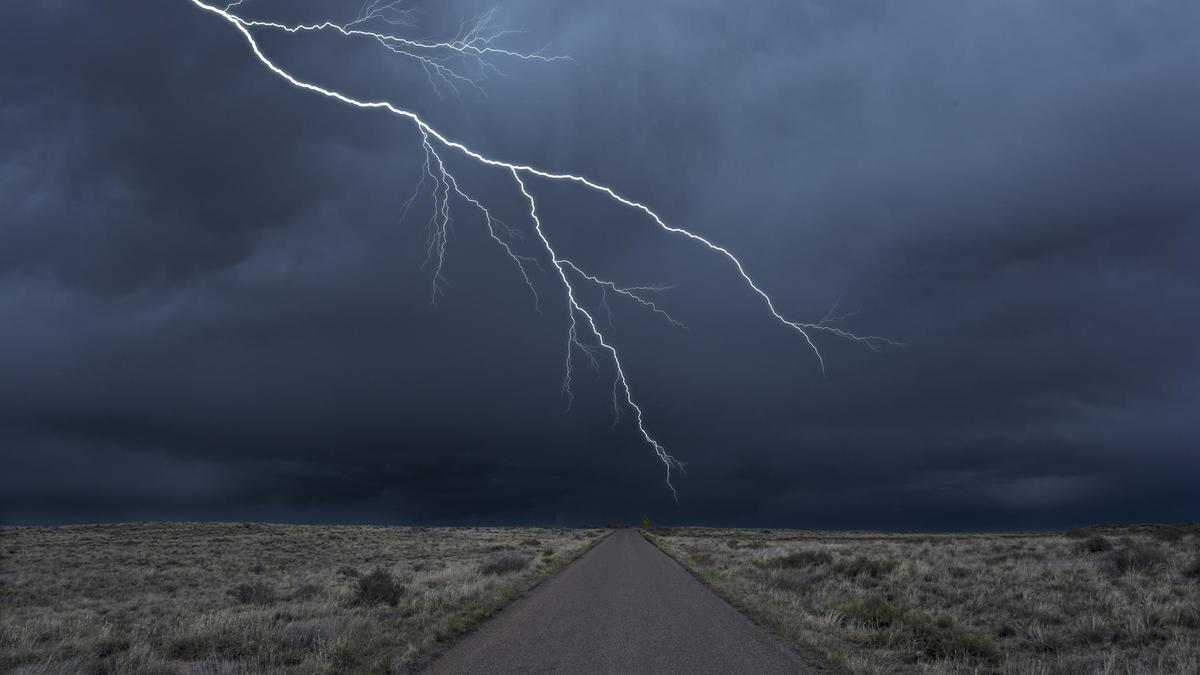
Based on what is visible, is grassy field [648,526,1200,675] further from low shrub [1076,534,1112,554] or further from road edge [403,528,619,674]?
road edge [403,528,619,674]

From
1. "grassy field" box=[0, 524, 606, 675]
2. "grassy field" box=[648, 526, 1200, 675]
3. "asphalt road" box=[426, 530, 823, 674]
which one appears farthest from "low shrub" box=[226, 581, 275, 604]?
"grassy field" box=[648, 526, 1200, 675]

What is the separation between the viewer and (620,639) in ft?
31.9

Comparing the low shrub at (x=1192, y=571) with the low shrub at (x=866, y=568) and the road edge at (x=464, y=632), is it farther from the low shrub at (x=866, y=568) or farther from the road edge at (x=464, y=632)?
the road edge at (x=464, y=632)

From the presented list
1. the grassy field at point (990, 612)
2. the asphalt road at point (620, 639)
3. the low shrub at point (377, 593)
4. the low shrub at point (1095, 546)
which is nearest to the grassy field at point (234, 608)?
the low shrub at point (377, 593)

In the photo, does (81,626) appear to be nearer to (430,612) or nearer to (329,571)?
(430,612)

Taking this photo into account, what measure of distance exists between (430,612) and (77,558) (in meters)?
31.7

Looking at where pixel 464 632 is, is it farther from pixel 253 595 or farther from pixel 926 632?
pixel 253 595

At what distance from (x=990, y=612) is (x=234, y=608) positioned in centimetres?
1610

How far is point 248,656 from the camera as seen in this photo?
9086 mm

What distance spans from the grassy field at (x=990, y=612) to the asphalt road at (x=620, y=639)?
0.73 m

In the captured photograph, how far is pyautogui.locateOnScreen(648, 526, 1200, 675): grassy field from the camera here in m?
8.77

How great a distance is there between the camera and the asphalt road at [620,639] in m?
7.98

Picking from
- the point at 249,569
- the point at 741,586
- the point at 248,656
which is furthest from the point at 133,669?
the point at 249,569

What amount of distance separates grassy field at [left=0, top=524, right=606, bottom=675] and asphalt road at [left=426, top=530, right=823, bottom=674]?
0.76 m
